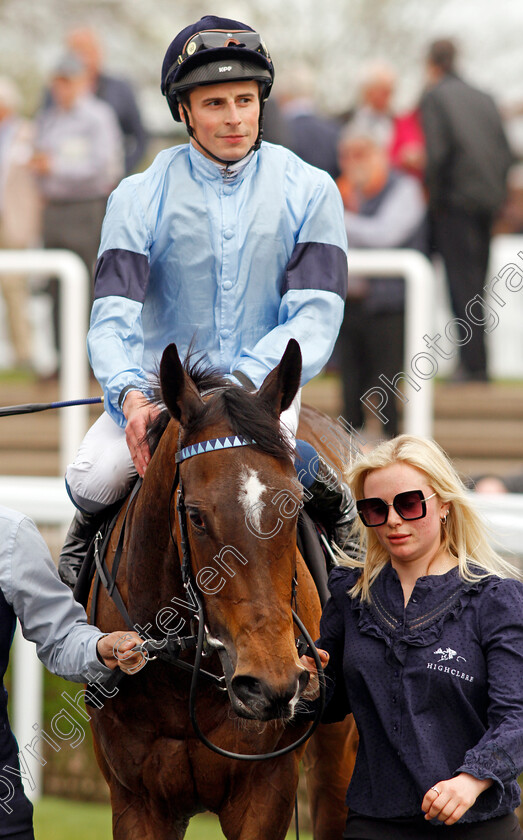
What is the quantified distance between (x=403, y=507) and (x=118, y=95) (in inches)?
262

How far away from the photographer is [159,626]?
316cm

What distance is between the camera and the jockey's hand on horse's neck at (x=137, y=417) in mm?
3107

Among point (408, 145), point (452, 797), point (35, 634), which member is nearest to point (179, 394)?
point (35, 634)

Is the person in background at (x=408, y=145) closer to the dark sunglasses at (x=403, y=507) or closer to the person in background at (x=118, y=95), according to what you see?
the person in background at (x=118, y=95)

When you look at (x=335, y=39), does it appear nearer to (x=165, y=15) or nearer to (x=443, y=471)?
(x=165, y=15)

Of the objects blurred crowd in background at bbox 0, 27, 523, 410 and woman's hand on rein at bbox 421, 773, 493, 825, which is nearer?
woman's hand on rein at bbox 421, 773, 493, 825

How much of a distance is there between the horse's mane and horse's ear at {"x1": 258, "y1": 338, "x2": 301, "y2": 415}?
33mm

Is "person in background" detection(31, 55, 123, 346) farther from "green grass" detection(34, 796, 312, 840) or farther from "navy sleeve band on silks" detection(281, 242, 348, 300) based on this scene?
"navy sleeve band on silks" detection(281, 242, 348, 300)

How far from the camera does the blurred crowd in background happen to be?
7715 millimetres

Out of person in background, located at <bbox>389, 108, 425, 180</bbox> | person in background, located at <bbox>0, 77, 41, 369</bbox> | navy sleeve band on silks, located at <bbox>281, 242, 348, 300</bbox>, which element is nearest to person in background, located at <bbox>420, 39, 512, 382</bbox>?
person in background, located at <bbox>389, 108, 425, 180</bbox>

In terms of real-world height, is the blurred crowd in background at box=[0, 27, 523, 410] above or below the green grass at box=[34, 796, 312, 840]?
above

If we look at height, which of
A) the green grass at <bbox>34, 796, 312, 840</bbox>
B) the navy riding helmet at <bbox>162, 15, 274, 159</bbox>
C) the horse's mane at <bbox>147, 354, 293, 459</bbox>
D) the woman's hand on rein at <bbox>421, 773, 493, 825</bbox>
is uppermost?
the navy riding helmet at <bbox>162, 15, 274, 159</bbox>

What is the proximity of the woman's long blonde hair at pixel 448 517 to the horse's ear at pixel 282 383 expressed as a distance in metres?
0.31

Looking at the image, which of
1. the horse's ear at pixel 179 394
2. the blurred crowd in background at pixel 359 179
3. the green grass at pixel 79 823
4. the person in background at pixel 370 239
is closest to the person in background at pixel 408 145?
the blurred crowd in background at pixel 359 179
